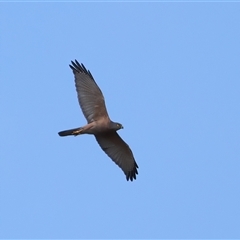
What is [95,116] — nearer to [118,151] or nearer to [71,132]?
[71,132]

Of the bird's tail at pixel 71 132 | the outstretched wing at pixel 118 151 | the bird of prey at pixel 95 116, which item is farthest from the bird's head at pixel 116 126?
the bird's tail at pixel 71 132

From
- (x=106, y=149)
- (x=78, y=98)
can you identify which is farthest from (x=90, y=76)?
(x=106, y=149)

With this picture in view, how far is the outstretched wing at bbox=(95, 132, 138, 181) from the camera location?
73.7ft

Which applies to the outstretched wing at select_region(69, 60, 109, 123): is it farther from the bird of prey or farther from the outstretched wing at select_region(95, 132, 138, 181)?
the outstretched wing at select_region(95, 132, 138, 181)

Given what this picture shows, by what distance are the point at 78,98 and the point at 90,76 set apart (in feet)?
2.66

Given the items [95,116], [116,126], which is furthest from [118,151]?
[95,116]

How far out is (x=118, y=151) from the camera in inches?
898

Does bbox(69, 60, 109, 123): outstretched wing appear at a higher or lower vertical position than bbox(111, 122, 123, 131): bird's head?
higher

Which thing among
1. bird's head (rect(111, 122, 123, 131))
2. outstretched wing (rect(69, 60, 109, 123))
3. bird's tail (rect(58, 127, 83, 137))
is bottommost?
bird's tail (rect(58, 127, 83, 137))

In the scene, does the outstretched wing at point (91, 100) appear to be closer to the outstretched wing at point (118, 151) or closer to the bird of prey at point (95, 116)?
the bird of prey at point (95, 116)

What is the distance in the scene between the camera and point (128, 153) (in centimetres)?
2278

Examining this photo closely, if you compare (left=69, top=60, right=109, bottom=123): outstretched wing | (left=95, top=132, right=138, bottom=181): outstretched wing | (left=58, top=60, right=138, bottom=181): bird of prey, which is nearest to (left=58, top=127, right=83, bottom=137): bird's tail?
(left=58, top=60, right=138, bottom=181): bird of prey

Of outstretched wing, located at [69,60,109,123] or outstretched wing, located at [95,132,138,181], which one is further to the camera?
outstretched wing, located at [95,132,138,181]

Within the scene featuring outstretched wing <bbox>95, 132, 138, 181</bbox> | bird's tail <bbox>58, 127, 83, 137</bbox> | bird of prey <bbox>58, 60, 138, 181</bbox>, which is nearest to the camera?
bird's tail <bbox>58, 127, 83, 137</bbox>
